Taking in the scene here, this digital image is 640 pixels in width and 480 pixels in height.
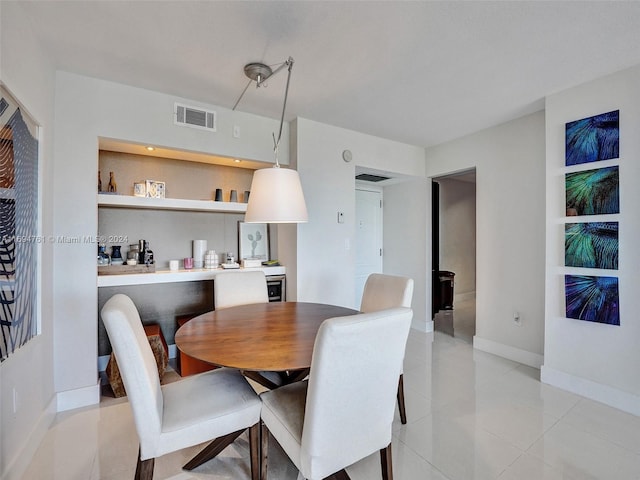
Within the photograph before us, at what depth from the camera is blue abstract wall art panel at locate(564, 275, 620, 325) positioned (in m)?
2.31

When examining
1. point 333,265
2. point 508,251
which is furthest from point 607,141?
point 333,265

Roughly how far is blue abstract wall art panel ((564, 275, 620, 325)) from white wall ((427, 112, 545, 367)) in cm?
46

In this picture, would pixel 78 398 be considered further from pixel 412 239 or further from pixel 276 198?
pixel 412 239

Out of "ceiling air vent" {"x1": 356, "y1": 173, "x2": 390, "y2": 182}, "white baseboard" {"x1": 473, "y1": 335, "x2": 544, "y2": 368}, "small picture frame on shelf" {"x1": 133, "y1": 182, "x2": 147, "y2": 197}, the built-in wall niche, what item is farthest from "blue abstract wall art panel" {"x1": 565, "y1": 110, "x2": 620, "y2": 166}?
"small picture frame on shelf" {"x1": 133, "y1": 182, "x2": 147, "y2": 197}

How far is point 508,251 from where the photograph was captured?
3262mm

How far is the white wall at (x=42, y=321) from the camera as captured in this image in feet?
4.94

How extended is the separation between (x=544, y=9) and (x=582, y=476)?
2.50 m

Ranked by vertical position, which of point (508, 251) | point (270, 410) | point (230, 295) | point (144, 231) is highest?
point (144, 231)

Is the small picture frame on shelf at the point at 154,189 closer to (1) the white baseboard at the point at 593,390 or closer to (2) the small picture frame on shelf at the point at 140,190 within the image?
(2) the small picture frame on shelf at the point at 140,190

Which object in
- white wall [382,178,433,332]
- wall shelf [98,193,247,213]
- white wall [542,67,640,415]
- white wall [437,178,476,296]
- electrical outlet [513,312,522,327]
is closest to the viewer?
white wall [542,67,640,415]

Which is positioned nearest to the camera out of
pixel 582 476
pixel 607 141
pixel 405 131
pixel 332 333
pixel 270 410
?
pixel 332 333

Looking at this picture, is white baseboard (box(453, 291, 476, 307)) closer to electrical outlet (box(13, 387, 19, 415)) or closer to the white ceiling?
the white ceiling

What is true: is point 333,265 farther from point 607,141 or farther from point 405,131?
point 607,141

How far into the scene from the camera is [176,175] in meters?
3.16
